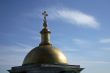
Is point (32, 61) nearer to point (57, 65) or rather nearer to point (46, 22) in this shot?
point (57, 65)

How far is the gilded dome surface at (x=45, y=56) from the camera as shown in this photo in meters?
32.9

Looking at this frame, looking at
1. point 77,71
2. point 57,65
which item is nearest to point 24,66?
point 57,65

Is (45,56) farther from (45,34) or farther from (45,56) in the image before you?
(45,34)

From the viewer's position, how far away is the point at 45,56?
33.1m

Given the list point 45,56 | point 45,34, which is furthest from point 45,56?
point 45,34

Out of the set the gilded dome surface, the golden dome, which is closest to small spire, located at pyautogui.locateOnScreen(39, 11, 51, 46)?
the golden dome

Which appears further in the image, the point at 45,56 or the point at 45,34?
the point at 45,34

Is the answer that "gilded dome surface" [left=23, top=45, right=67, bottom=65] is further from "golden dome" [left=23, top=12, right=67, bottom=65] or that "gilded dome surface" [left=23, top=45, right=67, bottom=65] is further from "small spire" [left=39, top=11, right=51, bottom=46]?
"small spire" [left=39, top=11, right=51, bottom=46]

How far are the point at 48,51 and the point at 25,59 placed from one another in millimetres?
2699

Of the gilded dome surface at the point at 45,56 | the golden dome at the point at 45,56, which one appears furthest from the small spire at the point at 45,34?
the gilded dome surface at the point at 45,56

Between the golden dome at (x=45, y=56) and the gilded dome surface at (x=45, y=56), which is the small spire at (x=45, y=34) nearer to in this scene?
the golden dome at (x=45, y=56)

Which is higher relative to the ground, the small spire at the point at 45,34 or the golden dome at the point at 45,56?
the small spire at the point at 45,34

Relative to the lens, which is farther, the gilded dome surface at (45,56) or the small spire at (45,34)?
the small spire at (45,34)

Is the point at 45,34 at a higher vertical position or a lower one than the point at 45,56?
higher
